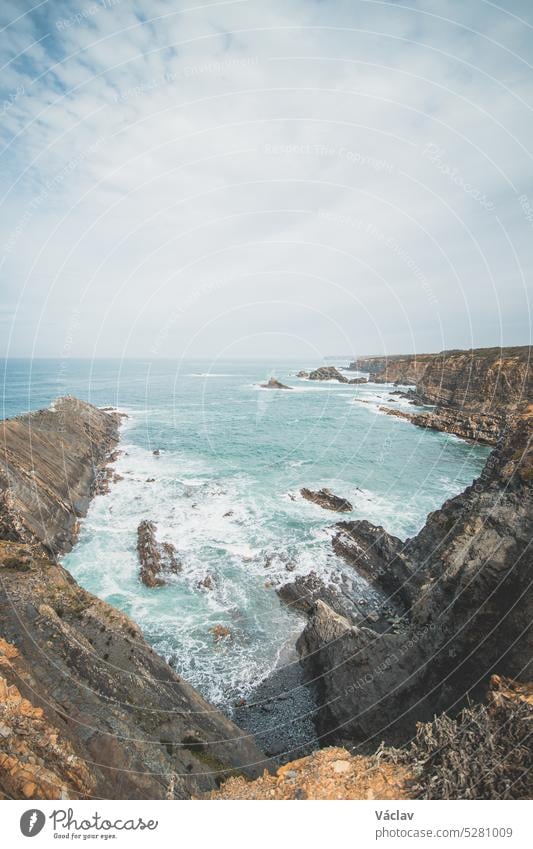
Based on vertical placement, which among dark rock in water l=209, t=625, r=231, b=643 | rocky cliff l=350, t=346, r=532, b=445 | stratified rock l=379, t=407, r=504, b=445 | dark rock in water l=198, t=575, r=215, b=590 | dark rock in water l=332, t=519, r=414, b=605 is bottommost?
dark rock in water l=209, t=625, r=231, b=643

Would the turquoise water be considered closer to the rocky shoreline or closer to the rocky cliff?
the rocky shoreline

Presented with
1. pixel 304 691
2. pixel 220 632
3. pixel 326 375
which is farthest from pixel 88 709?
pixel 326 375

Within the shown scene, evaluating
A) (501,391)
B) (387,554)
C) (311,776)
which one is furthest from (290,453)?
(501,391)

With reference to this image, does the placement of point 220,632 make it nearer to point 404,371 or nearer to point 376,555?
point 376,555

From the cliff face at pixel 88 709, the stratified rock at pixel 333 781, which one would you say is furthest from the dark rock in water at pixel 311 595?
the stratified rock at pixel 333 781

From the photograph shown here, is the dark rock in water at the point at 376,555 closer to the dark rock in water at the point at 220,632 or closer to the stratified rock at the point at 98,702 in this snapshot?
the dark rock in water at the point at 220,632

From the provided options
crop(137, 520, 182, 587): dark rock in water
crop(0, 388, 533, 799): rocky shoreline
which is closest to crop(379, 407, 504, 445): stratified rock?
crop(0, 388, 533, 799): rocky shoreline

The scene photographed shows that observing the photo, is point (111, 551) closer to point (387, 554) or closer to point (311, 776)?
point (387, 554)
